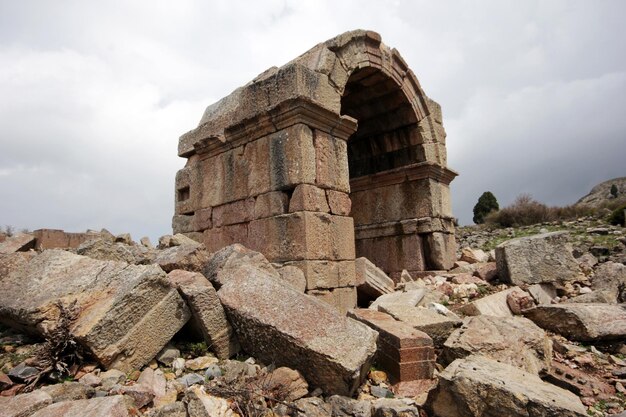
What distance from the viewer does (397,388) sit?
2955 millimetres

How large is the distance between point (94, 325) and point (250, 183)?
9.89 ft

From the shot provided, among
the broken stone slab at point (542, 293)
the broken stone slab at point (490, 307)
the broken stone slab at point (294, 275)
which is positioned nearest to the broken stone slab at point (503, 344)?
the broken stone slab at point (490, 307)

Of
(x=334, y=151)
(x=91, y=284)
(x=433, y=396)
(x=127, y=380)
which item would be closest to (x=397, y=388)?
(x=433, y=396)

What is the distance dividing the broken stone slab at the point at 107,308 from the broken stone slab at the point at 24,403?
40 centimetres

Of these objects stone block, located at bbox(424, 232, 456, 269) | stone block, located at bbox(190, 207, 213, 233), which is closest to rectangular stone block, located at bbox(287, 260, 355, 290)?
stone block, located at bbox(190, 207, 213, 233)

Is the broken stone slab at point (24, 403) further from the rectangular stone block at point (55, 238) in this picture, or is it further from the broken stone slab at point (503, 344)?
the rectangular stone block at point (55, 238)

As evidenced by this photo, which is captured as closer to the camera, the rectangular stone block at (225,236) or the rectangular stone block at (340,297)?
the rectangular stone block at (340,297)

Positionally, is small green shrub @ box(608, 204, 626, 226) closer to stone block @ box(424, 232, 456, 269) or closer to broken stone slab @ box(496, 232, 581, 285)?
stone block @ box(424, 232, 456, 269)

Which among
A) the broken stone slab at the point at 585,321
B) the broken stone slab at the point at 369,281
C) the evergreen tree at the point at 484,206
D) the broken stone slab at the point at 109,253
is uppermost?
the evergreen tree at the point at 484,206

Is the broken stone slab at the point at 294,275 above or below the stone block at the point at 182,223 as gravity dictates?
below

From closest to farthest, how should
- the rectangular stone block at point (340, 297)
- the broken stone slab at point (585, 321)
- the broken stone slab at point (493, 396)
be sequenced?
1. the broken stone slab at point (493, 396)
2. the broken stone slab at point (585, 321)
3. the rectangular stone block at point (340, 297)

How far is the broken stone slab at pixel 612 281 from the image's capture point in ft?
16.7

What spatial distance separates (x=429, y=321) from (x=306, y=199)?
186cm

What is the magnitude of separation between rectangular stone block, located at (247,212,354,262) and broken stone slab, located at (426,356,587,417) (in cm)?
228
